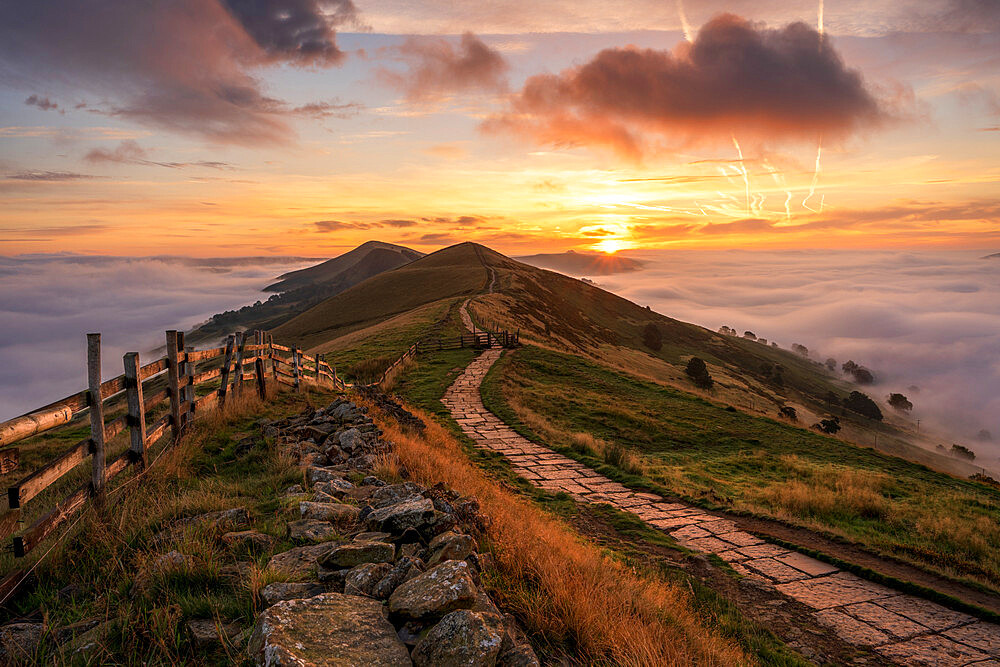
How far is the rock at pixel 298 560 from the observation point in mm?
4301

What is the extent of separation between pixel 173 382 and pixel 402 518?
5.75m

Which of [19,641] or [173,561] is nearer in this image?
[19,641]

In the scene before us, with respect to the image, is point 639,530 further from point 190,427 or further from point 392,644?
point 190,427

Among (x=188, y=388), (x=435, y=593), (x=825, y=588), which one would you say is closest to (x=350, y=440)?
(x=188, y=388)

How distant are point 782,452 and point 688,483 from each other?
9520 mm

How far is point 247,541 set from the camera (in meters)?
4.91

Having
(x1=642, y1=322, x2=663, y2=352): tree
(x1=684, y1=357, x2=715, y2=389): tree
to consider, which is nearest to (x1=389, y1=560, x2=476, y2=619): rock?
(x1=684, y1=357, x2=715, y2=389): tree

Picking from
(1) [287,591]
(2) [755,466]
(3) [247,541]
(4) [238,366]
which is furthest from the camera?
(2) [755,466]

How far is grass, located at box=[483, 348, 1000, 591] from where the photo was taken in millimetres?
10562

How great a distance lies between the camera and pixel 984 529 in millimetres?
11234

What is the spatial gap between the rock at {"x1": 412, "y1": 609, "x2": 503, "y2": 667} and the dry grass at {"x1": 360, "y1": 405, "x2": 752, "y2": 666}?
902mm

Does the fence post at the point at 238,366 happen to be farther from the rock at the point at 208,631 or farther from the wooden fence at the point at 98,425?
the rock at the point at 208,631

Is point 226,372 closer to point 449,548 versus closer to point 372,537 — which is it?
point 372,537

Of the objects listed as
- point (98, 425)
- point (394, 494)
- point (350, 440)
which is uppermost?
point (98, 425)
